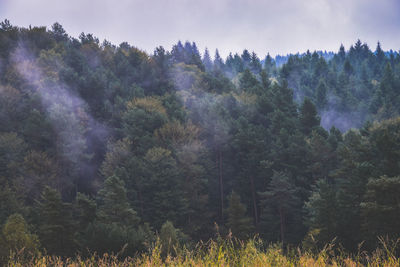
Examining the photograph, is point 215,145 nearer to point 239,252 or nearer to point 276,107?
point 276,107

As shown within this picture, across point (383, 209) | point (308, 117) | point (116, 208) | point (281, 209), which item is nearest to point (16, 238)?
point (116, 208)

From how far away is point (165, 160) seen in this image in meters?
35.2

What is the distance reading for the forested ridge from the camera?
2353 cm

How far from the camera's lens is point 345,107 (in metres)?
69.9

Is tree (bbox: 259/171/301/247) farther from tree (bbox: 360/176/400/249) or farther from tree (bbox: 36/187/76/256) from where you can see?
tree (bbox: 36/187/76/256)

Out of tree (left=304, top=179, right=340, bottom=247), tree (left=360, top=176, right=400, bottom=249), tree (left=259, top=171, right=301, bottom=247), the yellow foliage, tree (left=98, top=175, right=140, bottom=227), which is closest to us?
tree (left=360, top=176, right=400, bottom=249)

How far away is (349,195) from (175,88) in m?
35.2

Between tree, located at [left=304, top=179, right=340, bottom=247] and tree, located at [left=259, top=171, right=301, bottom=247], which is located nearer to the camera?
tree, located at [left=304, top=179, right=340, bottom=247]

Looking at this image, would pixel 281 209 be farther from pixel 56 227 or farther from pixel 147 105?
pixel 56 227

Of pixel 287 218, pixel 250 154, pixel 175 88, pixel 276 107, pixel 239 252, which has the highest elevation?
pixel 175 88

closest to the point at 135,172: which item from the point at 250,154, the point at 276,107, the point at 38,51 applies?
the point at 250,154

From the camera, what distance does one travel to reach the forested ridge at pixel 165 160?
23.5m

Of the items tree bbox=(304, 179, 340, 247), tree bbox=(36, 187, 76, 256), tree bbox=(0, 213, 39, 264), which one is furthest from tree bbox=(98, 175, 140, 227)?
tree bbox=(304, 179, 340, 247)

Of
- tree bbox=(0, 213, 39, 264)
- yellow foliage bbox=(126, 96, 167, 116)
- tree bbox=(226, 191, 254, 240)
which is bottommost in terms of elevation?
tree bbox=(226, 191, 254, 240)
